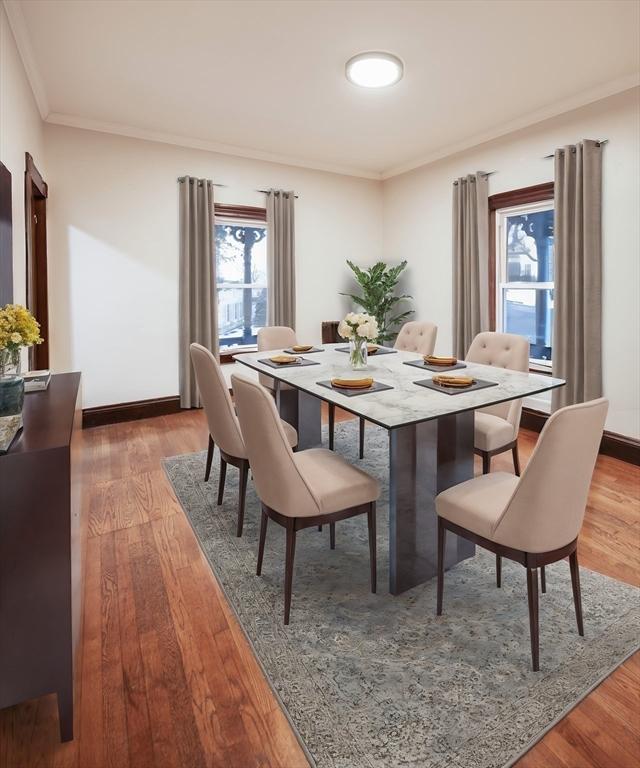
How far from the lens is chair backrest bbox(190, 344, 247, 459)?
7.90 ft

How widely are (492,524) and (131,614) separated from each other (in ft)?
4.77

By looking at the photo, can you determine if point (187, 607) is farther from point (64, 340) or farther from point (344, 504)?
point (64, 340)

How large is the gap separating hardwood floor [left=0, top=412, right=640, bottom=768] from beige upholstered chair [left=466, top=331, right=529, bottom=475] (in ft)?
1.97

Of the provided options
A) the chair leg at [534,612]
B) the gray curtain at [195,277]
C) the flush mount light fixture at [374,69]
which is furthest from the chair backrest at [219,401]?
the gray curtain at [195,277]

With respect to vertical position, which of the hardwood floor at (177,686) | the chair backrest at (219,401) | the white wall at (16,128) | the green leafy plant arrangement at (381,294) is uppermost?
the white wall at (16,128)

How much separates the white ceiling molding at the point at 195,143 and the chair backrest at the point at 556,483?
454 centimetres

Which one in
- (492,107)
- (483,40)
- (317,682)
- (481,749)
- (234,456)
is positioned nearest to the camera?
(481,749)

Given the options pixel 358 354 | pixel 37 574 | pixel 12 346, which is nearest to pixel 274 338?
pixel 358 354

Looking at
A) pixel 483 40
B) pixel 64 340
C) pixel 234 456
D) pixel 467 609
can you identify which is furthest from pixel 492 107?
pixel 64 340

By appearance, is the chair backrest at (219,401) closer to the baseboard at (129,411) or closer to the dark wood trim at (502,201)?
the baseboard at (129,411)

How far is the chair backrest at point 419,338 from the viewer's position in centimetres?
384

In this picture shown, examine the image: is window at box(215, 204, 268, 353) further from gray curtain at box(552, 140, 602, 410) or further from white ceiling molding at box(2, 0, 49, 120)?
gray curtain at box(552, 140, 602, 410)

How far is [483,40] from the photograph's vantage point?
2.91 metres

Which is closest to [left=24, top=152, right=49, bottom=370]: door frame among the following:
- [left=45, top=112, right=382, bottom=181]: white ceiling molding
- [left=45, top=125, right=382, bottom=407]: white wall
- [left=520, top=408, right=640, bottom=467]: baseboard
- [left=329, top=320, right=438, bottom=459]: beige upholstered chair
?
[left=45, top=125, right=382, bottom=407]: white wall
